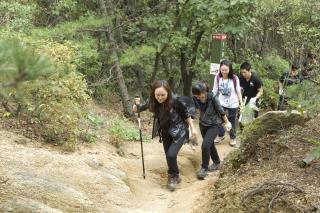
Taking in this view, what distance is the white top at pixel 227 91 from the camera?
29.9 ft

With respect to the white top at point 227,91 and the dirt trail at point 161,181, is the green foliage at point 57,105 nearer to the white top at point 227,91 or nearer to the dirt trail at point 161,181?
the dirt trail at point 161,181

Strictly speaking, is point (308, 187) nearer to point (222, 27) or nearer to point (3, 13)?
point (222, 27)

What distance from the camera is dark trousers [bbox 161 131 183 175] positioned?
7324 mm

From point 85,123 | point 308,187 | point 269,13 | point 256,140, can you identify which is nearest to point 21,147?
point 85,123

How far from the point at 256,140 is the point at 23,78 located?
4.41 m

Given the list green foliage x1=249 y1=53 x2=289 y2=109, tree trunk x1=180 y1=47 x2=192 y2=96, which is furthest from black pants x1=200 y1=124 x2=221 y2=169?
green foliage x1=249 y1=53 x2=289 y2=109

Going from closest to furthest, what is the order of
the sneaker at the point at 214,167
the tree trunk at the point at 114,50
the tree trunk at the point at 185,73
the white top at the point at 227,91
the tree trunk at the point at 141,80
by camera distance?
1. the sneaker at the point at 214,167
2. the white top at the point at 227,91
3. the tree trunk at the point at 114,50
4. the tree trunk at the point at 141,80
5. the tree trunk at the point at 185,73

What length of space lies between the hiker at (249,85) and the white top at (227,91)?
53 cm

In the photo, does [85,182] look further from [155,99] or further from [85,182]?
[155,99]

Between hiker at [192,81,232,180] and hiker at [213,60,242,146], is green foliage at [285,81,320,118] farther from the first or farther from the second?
hiker at [213,60,242,146]

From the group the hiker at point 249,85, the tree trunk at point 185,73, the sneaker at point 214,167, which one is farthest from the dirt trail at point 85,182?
the tree trunk at point 185,73

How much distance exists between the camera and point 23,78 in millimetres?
2781

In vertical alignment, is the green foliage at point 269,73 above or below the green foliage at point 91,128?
below

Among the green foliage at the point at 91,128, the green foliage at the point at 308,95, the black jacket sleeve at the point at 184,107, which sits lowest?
the green foliage at the point at 91,128
